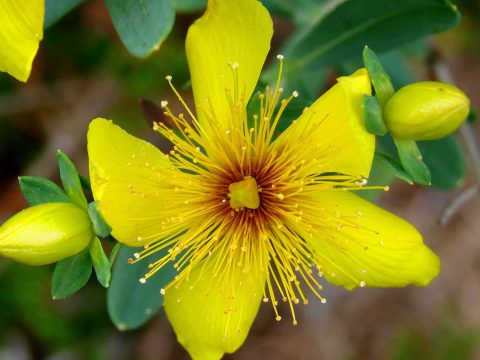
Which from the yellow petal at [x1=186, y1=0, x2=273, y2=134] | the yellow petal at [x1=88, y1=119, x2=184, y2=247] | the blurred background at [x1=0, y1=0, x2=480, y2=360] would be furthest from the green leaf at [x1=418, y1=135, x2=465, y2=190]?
the yellow petal at [x1=88, y1=119, x2=184, y2=247]

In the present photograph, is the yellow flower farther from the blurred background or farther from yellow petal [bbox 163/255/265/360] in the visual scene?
the blurred background

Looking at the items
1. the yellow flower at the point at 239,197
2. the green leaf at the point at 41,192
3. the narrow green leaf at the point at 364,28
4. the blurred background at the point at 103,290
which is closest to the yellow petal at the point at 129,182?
the yellow flower at the point at 239,197

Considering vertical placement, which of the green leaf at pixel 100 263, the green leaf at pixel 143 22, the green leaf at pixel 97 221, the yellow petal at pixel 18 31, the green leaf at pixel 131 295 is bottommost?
the green leaf at pixel 131 295

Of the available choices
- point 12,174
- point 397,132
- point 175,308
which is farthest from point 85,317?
point 397,132

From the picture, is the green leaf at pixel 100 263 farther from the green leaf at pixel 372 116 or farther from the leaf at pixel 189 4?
the leaf at pixel 189 4

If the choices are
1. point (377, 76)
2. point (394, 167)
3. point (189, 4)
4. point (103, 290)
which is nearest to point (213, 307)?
point (394, 167)
